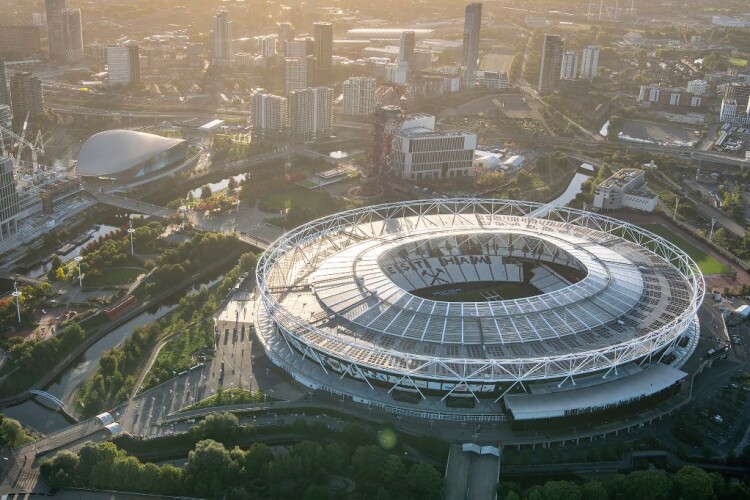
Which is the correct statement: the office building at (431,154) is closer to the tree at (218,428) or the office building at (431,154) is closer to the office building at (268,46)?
the tree at (218,428)

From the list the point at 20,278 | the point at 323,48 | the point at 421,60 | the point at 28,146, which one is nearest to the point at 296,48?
the point at 323,48

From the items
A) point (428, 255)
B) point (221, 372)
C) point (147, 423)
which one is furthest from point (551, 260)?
point (147, 423)

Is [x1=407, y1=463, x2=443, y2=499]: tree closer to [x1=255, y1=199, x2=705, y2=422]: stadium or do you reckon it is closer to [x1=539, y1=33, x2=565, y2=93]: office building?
[x1=255, y1=199, x2=705, y2=422]: stadium

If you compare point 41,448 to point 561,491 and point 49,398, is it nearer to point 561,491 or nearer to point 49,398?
point 49,398

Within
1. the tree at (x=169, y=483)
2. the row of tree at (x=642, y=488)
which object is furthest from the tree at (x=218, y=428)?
the row of tree at (x=642, y=488)

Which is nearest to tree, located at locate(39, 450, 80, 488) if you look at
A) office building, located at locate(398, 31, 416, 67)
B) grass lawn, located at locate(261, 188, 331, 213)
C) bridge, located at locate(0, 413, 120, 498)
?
bridge, located at locate(0, 413, 120, 498)

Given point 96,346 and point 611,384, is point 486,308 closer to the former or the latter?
point 611,384
